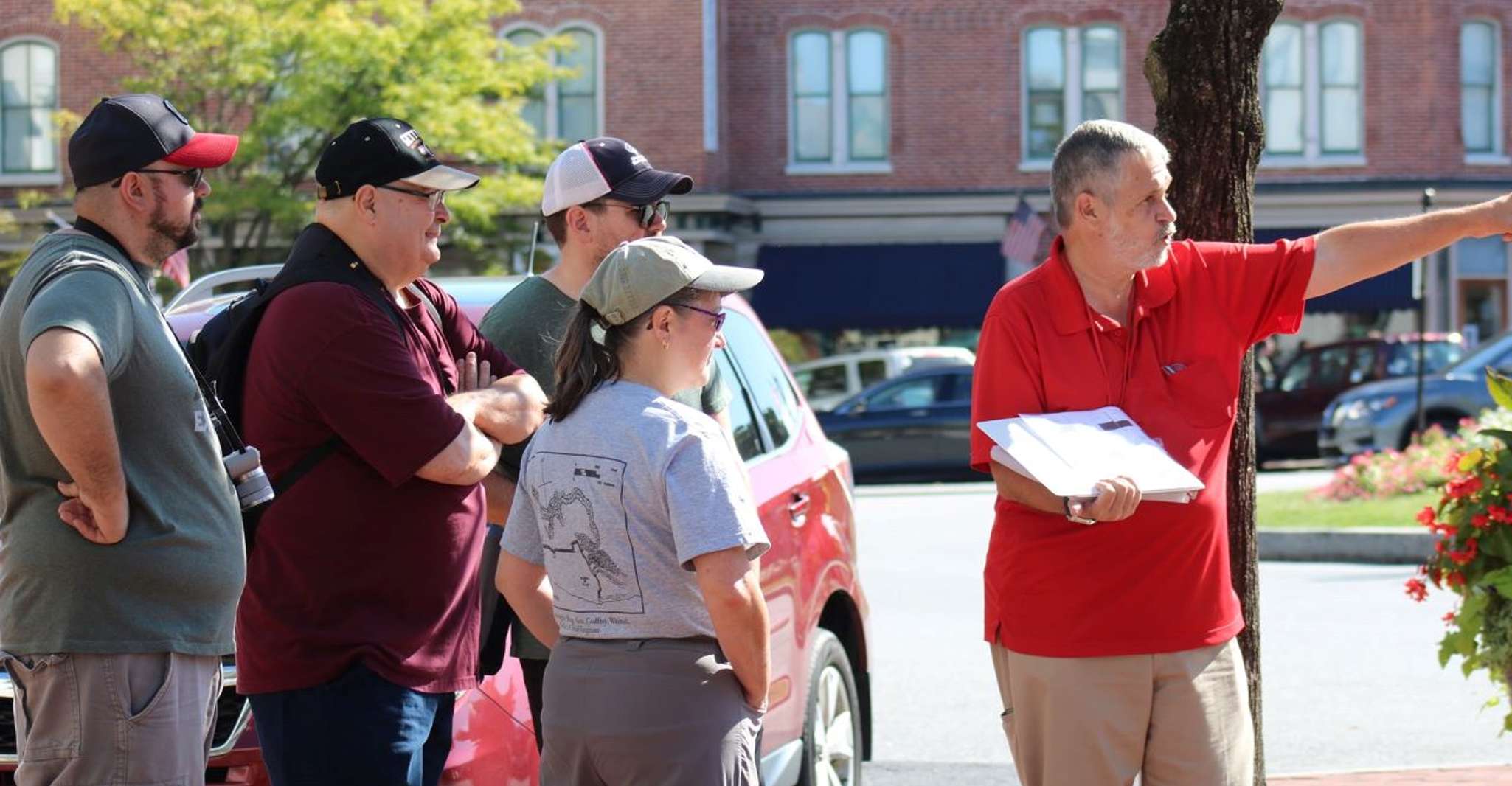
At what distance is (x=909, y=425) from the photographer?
935 inches

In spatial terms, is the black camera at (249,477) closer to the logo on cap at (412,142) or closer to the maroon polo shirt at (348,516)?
the maroon polo shirt at (348,516)

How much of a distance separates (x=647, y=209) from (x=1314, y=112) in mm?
30073

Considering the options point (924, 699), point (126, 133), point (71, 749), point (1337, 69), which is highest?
point (1337, 69)

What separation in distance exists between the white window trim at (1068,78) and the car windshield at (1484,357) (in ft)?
35.6

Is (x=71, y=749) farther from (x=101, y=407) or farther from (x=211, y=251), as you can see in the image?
(x=211, y=251)

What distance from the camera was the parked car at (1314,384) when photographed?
2442cm

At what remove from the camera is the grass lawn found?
14367 mm

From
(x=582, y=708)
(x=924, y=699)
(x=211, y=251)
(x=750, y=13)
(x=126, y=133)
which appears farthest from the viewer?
(x=750, y=13)

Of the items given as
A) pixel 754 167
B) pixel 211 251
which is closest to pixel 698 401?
pixel 211 251

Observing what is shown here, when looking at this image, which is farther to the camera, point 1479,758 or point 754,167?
point 754,167

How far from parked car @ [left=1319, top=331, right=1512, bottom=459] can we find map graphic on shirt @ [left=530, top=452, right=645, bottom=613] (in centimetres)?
1890

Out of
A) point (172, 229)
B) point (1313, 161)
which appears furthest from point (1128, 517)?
point (1313, 161)

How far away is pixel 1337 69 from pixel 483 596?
101ft

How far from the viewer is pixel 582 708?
3.35 metres
